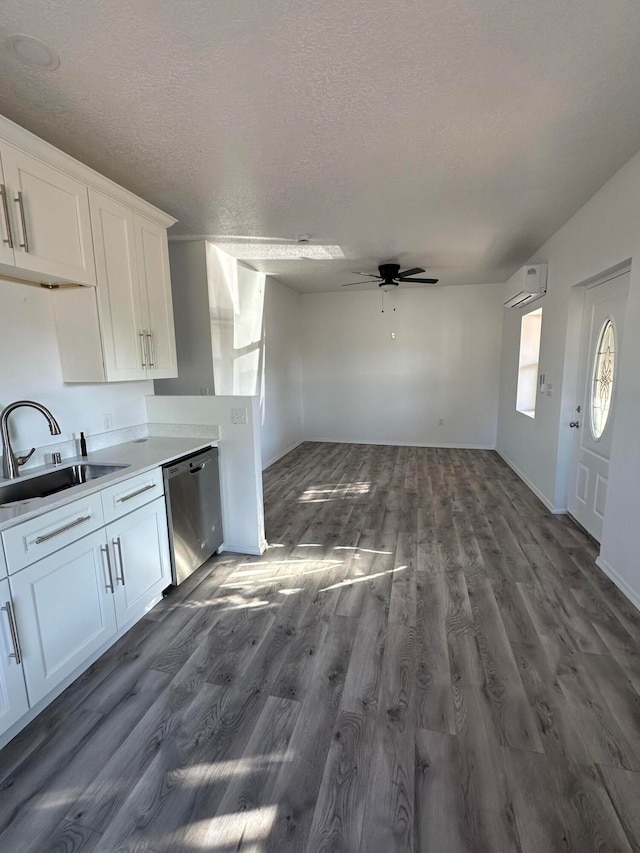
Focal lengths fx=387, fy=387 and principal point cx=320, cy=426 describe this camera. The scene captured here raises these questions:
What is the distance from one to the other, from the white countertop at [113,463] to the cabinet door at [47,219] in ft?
3.54

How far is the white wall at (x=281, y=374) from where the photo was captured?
561cm

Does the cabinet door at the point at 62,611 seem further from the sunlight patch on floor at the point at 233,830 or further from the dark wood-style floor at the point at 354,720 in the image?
the sunlight patch on floor at the point at 233,830

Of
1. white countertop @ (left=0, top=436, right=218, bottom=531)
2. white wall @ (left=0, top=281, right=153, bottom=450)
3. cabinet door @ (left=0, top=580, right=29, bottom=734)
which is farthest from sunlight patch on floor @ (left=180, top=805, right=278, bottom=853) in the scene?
white wall @ (left=0, top=281, right=153, bottom=450)

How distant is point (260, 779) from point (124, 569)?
1.24 metres

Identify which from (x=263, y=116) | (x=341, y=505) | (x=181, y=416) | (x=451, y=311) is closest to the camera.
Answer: (x=263, y=116)

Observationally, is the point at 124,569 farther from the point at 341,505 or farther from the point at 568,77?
the point at 568,77

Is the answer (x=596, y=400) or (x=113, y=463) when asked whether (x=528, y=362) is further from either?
(x=113, y=463)

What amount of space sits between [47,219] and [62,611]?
1.93 m

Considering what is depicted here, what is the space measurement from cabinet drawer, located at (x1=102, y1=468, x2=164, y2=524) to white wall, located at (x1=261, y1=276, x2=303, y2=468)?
308 centimetres

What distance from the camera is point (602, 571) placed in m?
2.74

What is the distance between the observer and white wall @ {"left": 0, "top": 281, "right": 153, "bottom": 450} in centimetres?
216

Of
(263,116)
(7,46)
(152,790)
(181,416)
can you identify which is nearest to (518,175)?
(263,116)

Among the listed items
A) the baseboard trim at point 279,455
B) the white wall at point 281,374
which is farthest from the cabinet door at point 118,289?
the baseboard trim at point 279,455

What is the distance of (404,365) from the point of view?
6691mm
